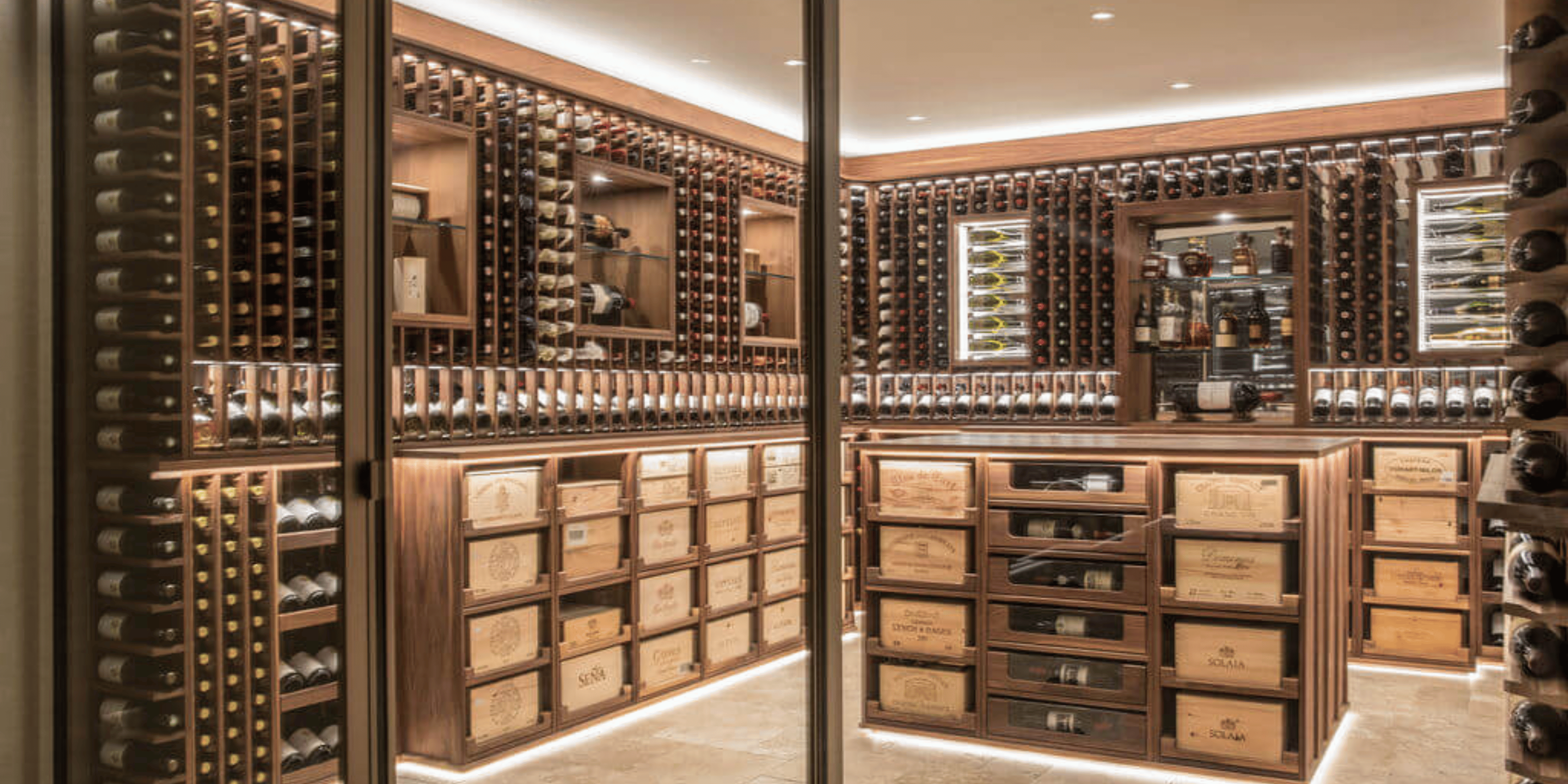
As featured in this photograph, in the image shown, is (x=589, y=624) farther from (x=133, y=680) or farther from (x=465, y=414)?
(x=133, y=680)

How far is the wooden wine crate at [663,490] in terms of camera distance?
256 cm

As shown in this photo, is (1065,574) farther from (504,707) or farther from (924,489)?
(504,707)

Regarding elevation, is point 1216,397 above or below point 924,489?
above

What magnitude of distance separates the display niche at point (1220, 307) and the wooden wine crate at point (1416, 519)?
69 centimetres

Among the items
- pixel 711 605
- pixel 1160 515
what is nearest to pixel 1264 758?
pixel 1160 515

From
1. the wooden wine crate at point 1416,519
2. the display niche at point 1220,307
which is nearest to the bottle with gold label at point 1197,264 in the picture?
the display niche at point 1220,307

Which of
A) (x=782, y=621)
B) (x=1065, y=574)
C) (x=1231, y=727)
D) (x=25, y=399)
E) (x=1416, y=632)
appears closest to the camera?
(x=25, y=399)

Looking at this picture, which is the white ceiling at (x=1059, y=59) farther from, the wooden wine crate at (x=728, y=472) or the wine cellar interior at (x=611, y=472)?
the wooden wine crate at (x=728, y=472)

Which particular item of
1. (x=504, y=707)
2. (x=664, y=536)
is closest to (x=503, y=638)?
(x=504, y=707)

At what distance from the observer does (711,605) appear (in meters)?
2.70

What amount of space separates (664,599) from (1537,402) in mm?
1850

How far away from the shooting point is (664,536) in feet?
8.56

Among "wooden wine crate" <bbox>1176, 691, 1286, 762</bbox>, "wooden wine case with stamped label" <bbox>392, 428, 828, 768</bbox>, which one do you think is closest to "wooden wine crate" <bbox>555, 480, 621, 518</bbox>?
"wooden wine case with stamped label" <bbox>392, 428, 828, 768</bbox>

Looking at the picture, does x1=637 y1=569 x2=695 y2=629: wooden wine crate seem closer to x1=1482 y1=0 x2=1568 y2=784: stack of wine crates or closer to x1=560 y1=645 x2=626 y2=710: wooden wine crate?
x1=560 y1=645 x2=626 y2=710: wooden wine crate
